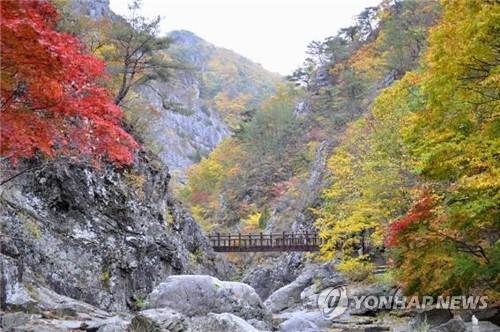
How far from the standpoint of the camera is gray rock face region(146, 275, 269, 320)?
8492mm

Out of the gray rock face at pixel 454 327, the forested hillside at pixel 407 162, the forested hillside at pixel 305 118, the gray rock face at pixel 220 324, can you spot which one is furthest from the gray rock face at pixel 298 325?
the forested hillside at pixel 305 118

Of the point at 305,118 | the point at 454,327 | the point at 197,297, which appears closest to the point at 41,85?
the point at 197,297

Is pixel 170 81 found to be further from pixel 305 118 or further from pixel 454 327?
pixel 305 118

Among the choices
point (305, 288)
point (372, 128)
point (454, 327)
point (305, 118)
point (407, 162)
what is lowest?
point (305, 288)

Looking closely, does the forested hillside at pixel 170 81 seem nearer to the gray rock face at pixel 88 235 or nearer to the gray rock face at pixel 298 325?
the gray rock face at pixel 88 235

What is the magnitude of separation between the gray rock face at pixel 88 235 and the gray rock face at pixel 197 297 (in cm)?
242

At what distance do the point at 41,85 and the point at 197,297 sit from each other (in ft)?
16.5

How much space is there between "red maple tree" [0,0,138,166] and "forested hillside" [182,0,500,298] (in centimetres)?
509

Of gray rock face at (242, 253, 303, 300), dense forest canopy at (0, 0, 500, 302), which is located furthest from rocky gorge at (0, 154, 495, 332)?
gray rock face at (242, 253, 303, 300)

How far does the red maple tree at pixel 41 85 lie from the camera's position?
174 inches

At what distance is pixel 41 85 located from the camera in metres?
4.89

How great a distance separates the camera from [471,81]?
751 centimetres

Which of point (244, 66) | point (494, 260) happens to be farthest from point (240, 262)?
point (244, 66)

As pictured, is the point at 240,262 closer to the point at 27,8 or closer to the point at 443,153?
the point at 443,153
